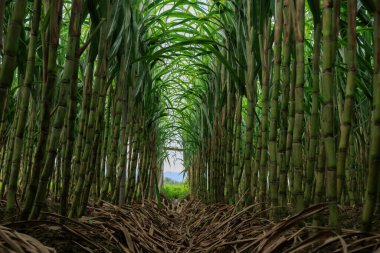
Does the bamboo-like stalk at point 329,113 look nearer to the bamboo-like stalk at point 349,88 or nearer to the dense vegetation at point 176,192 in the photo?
the bamboo-like stalk at point 349,88

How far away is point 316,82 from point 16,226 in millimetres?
791

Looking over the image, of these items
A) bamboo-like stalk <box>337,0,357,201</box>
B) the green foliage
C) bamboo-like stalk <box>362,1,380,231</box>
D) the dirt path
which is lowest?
the green foliage

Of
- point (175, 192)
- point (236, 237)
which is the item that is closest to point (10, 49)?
point (236, 237)

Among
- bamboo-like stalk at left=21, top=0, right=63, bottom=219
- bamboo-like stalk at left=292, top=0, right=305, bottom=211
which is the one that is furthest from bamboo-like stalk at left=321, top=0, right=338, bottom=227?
bamboo-like stalk at left=21, top=0, right=63, bottom=219

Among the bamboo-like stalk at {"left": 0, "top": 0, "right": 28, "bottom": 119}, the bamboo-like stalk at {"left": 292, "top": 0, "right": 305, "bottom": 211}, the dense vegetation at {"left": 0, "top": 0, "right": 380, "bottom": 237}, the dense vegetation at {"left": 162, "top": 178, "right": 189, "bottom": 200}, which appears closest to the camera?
the bamboo-like stalk at {"left": 0, "top": 0, "right": 28, "bottom": 119}

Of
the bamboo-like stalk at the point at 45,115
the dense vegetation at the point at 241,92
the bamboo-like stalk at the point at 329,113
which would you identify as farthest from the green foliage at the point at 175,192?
the bamboo-like stalk at the point at 329,113

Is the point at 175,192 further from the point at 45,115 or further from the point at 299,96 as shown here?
the point at 45,115

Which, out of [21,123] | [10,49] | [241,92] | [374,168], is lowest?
[374,168]

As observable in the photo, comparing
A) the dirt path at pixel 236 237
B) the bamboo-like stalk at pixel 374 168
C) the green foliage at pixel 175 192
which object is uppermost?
the bamboo-like stalk at pixel 374 168

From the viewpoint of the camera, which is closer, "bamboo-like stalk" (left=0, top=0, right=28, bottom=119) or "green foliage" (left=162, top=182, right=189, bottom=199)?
"bamboo-like stalk" (left=0, top=0, right=28, bottom=119)

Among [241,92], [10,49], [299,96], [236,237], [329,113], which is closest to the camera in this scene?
[10,49]

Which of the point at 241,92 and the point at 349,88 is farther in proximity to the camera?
the point at 241,92

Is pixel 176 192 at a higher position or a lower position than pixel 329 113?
lower

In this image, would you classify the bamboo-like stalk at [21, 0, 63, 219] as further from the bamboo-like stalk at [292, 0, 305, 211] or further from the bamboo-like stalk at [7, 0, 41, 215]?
the bamboo-like stalk at [292, 0, 305, 211]
